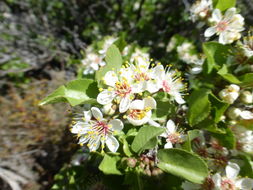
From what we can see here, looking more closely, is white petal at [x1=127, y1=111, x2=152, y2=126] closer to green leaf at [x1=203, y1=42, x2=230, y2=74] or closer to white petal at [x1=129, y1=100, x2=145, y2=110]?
white petal at [x1=129, y1=100, x2=145, y2=110]

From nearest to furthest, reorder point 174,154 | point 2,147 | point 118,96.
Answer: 1. point 174,154
2. point 118,96
3. point 2,147

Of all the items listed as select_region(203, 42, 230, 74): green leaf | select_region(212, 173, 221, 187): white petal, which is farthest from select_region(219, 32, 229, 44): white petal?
select_region(212, 173, 221, 187): white petal

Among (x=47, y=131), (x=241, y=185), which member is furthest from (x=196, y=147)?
(x=47, y=131)

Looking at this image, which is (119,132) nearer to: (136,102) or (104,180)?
(136,102)

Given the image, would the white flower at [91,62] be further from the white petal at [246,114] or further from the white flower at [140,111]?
the white petal at [246,114]

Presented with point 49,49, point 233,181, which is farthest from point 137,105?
point 49,49

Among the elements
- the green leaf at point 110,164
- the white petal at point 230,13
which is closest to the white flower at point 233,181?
the green leaf at point 110,164

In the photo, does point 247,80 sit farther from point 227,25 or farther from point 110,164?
point 110,164
